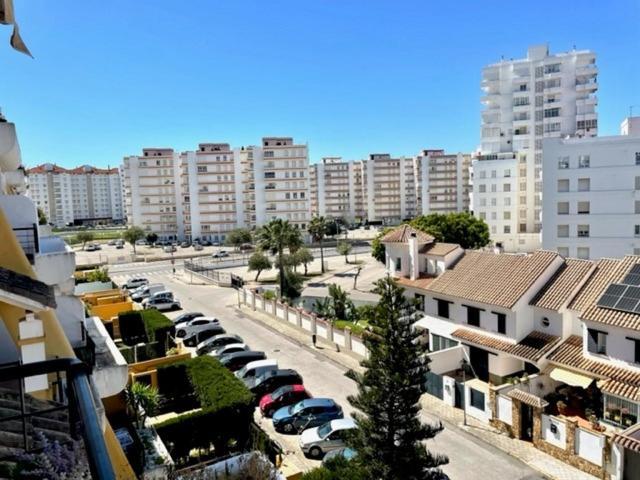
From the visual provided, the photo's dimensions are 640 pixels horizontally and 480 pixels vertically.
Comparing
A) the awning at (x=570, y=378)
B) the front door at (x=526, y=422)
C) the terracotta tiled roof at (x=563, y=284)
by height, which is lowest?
the front door at (x=526, y=422)

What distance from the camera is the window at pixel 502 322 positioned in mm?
21906

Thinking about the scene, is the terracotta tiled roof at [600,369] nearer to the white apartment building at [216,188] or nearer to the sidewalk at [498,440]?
the sidewalk at [498,440]

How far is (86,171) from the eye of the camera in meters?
151

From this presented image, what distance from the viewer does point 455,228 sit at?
5112 centimetres

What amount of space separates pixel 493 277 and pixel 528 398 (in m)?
7.88

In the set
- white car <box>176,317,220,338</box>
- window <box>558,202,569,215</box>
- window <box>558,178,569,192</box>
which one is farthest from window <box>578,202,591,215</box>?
white car <box>176,317,220,338</box>

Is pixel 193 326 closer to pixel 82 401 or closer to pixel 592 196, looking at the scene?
pixel 82 401

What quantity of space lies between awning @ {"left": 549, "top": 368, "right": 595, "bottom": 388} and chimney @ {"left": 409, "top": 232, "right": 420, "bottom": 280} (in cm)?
1084

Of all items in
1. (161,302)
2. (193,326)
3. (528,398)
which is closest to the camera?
(528,398)

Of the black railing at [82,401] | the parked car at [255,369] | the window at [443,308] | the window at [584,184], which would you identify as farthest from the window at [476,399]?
the window at [584,184]

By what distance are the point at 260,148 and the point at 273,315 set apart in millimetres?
64187

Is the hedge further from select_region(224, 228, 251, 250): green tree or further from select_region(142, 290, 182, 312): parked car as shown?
select_region(224, 228, 251, 250): green tree

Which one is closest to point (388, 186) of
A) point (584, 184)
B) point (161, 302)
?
point (584, 184)

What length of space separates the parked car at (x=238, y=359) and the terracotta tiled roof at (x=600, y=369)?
14.2m
